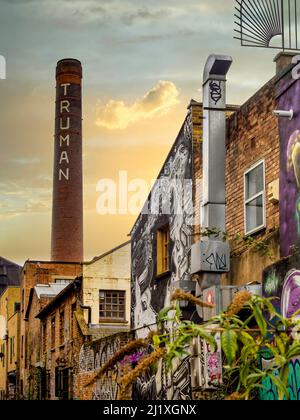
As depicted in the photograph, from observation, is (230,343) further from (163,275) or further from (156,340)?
(163,275)

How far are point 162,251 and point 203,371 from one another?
24.0 feet

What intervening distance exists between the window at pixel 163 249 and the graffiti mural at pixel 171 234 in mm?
182

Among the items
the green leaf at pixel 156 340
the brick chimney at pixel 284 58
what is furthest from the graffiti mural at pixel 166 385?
the green leaf at pixel 156 340

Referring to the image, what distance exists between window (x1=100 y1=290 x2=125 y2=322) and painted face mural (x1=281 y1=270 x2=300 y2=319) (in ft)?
77.6

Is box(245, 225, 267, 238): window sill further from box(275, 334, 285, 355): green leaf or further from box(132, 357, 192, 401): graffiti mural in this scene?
box(275, 334, 285, 355): green leaf

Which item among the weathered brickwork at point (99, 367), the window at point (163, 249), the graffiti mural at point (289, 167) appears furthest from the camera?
the weathered brickwork at point (99, 367)

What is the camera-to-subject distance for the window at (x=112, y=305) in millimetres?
35822

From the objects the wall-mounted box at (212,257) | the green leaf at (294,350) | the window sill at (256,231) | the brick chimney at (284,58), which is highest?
the brick chimney at (284,58)

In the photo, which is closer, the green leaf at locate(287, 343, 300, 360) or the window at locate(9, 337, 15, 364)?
the green leaf at locate(287, 343, 300, 360)

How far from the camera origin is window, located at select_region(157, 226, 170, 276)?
20.9 metres

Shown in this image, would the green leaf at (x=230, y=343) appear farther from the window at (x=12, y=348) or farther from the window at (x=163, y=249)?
the window at (x=12, y=348)

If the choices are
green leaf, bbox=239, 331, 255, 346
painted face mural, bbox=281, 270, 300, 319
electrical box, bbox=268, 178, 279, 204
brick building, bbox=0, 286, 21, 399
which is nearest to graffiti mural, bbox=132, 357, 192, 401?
electrical box, bbox=268, 178, 279, 204

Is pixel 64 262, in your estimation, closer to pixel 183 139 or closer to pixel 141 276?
pixel 141 276
